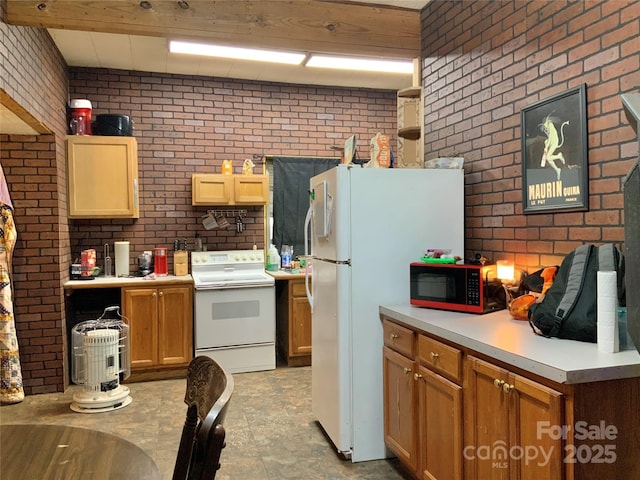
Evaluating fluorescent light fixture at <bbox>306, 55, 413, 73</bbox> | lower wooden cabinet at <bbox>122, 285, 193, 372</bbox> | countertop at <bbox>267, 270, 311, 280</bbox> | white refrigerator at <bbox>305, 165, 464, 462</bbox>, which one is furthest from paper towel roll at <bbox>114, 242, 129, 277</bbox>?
white refrigerator at <bbox>305, 165, 464, 462</bbox>

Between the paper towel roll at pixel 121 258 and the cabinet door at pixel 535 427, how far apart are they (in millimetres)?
3863

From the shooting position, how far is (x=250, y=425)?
11.1 ft

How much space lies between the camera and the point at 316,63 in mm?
4609

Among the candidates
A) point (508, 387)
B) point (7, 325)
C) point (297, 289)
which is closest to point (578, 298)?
point (508, 387)

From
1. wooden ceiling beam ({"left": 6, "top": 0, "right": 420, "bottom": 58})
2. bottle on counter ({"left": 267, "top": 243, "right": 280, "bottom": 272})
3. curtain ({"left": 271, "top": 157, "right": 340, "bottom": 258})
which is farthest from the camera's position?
curtain ({"left": 271, "top": 157, "right": 340, "bottom": 258})

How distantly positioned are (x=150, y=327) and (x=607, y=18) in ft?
12.8

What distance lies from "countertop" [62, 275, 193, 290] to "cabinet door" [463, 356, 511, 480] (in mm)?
3029

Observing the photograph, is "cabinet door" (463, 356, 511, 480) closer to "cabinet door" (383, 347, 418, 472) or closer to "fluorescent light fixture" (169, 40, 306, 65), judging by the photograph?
"cabinet door" (383, 347, 418, 472)

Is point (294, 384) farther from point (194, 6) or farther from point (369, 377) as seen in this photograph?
point (194, 6)

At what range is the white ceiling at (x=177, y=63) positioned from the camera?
4.02 meters

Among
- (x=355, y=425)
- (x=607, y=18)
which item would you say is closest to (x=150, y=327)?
(x=355, y=425)

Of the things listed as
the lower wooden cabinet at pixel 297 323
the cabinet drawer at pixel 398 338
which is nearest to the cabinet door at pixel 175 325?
the lower wooden cabinet at pixel 297 323

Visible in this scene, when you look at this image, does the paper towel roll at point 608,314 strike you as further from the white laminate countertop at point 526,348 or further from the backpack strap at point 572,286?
the backpack strap at point 572,286

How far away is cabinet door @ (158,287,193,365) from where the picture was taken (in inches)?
172
